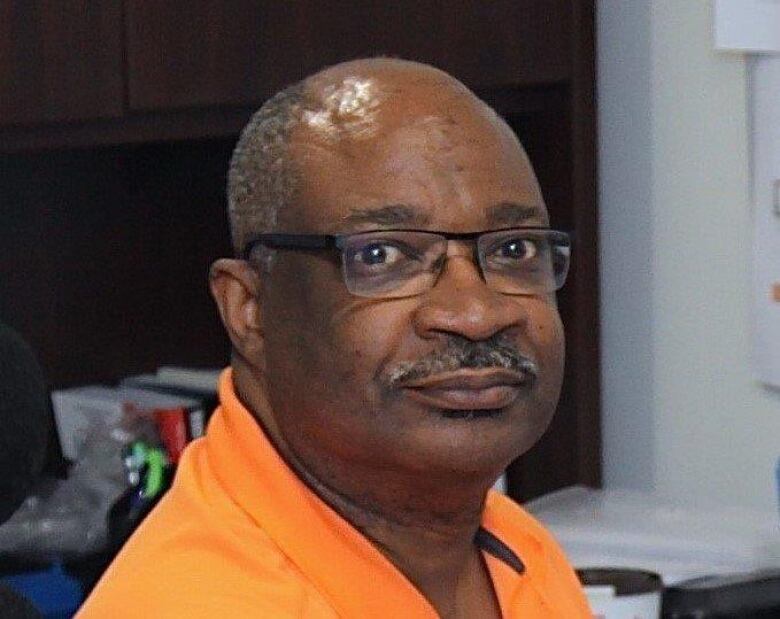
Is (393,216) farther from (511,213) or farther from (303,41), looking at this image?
(303,41)

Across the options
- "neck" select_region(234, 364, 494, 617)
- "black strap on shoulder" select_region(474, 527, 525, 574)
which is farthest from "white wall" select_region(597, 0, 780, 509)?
"neck" select_region(234, 364, 494, 617)

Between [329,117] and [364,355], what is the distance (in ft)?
0.41

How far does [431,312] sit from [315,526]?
0.14 metres

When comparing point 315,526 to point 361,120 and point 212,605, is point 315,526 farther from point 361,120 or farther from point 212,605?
point 361,120

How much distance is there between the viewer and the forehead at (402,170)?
0.85 metres

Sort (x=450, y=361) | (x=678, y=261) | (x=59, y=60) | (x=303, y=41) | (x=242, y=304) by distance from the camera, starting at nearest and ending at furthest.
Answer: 1. (x=450, y=361)
2. (x=242, y=304)
3. (x=59, y=60)
4. (x=303, y=41)
5. (x=678, y=261)

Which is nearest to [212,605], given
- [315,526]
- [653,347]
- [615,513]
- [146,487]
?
[315,526]

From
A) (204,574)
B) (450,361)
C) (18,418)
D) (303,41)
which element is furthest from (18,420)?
(303,41)

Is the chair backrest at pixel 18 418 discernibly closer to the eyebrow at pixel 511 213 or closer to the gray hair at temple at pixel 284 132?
the gray hair at temple at pixel 284 132

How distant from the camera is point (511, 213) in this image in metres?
0.88

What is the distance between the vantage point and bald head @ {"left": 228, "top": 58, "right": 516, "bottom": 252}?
87 cm

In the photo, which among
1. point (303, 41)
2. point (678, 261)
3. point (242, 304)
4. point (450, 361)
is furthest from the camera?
point (678, 261)

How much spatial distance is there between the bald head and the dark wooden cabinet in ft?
2.48

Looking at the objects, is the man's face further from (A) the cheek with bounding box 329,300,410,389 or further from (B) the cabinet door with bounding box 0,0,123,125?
(B) the cabinet door with bounding box 0,0,123,125
